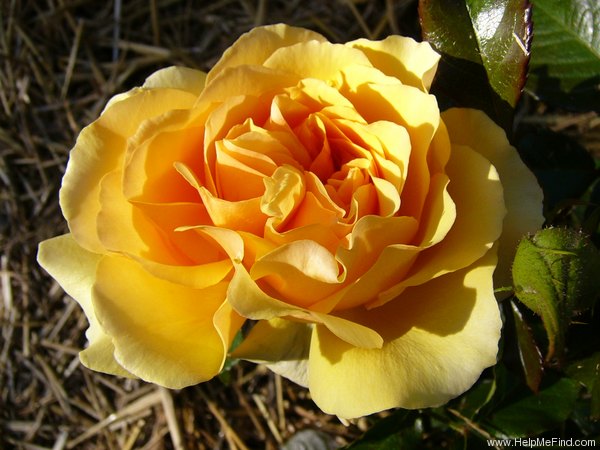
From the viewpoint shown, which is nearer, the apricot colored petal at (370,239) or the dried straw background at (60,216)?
the apricot colored petal at (370,239)

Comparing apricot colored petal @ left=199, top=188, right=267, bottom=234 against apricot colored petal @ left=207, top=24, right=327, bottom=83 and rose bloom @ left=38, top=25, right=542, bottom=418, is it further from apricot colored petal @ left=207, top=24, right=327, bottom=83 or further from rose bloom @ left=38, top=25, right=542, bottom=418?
apricot colored petal @ left=207, top=24, right=327, bottom=83

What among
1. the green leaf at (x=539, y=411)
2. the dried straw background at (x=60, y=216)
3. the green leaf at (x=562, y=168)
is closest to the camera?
the green leaf at (x=539, y=411)

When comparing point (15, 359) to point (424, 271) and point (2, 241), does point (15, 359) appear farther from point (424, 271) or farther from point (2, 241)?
point (424, 271)

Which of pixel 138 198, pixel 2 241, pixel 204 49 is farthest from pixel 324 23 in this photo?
pixel 138 198

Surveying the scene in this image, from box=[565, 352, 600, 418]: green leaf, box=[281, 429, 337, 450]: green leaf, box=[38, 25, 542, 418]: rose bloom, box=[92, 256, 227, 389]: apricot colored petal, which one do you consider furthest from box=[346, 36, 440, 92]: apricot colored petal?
box=[281, 429, 337, 450]: green leaf

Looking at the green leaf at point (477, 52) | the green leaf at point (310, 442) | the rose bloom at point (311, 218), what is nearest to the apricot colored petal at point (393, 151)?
the rose bloom at point (311, 218)

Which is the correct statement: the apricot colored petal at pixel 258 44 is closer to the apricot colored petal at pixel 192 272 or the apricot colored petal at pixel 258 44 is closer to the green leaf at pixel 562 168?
the apricot colored petal at pixel 192 272

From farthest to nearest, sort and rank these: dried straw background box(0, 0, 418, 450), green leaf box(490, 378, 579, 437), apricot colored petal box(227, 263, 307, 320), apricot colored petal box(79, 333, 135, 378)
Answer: dried straw background box(0, 0, 418, 450) → green leaf box(490, 378, 579, 437) → apricot colored petal box(79, 333, 135, 378) → apricot colored petal box(227, 263, 307, 320)

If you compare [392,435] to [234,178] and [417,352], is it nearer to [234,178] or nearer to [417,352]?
[417,352]
